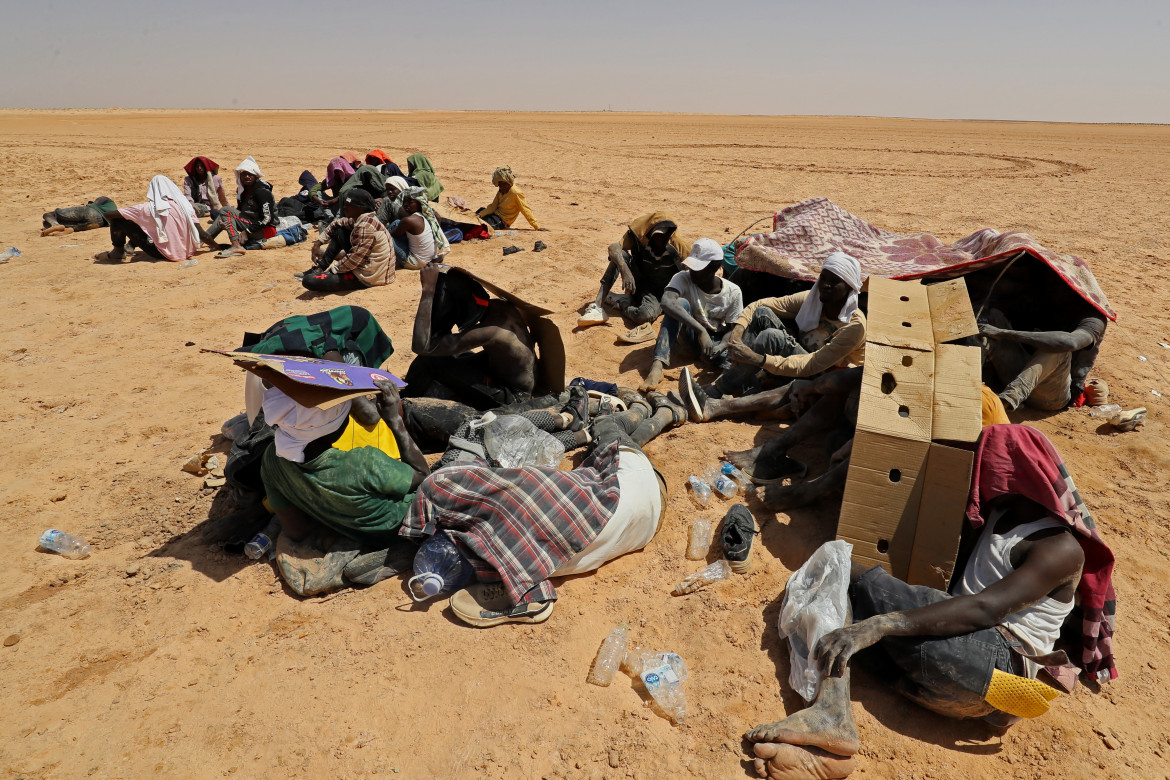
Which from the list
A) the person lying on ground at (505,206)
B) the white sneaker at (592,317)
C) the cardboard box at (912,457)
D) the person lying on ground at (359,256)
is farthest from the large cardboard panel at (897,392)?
the person lying on ground at (505,206)

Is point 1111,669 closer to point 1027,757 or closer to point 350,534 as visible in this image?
point 1027,757

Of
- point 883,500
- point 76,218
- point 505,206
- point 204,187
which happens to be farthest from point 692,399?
point 76,218

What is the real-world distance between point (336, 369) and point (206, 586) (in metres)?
1.40

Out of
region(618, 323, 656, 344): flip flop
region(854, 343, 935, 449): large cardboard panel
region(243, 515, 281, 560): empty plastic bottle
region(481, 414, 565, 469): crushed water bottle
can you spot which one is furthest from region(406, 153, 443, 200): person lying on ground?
region(854, 343, 935, 449): large cardboard panel

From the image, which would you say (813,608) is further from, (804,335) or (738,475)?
(804,335)

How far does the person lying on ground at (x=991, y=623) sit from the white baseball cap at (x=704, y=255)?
2.96 m

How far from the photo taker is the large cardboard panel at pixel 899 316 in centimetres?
344

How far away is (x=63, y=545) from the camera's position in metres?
3.71

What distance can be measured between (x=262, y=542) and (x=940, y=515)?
3409mm

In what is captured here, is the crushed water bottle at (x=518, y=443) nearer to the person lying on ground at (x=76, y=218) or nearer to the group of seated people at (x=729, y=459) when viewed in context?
the group of seated people at (x=729, y=459)

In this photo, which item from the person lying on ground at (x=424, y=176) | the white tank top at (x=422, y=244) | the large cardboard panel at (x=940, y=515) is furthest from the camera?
the person lying on ground at (x=424, y=176)

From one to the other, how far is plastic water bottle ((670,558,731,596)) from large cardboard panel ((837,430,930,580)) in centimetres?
60

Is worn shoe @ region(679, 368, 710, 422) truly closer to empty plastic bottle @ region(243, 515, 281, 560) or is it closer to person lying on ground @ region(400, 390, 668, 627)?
person lying on ground @ region(400, 390, 668, 627)

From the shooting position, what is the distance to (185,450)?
15.3 ft
